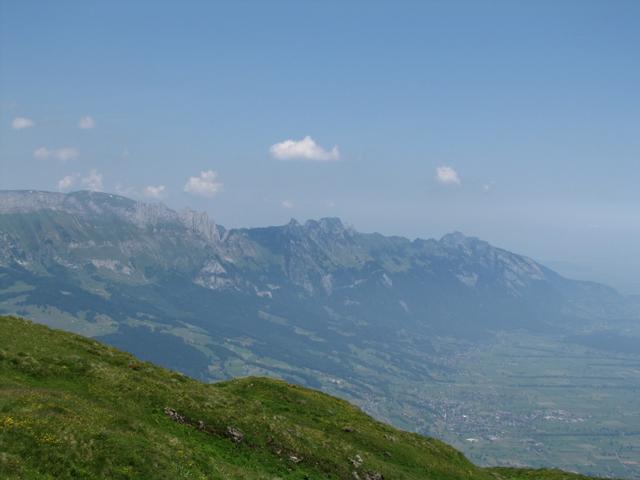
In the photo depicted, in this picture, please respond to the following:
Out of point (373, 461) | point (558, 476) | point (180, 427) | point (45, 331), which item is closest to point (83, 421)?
point (180, 427)

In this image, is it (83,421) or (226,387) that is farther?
(226,387)

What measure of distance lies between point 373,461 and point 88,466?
2832 cm

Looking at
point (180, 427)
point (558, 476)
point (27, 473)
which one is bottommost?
point (558, 476)

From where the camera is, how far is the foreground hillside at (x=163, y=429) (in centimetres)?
2883

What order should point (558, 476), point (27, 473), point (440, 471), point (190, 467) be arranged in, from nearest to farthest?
point (27, 473), point (190, 467), point (440, 471), point (558, 476)

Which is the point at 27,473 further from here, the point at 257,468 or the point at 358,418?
the point at 358,418

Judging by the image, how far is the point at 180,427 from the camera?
4072 cm

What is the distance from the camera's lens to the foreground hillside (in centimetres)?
2883

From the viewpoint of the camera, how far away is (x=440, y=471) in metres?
54.1

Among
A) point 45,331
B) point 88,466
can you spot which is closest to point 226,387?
point 45,331

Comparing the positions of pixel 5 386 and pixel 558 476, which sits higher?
pixel 5 386

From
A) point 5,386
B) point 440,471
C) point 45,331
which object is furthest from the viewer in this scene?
point 45,331

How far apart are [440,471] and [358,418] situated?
12.9 metres

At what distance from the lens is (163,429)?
39344 mm
